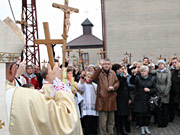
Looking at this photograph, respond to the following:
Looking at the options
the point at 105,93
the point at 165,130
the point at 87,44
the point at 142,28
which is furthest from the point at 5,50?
the point at 87,44

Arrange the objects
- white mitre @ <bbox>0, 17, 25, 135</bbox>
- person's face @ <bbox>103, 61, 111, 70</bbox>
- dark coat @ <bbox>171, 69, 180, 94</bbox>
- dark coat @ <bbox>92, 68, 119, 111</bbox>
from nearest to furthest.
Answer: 1. white mitre @ <bbox>0, 17, 25, 135</bbox>
2. dark coat @ <bbox>92, 68, 119, 111</bbox>
3. person's face @ <bbox>103, 61, 111, 70</bbox>
4. dark coat @ <bbox>171, 69, 180, 94</bbox>

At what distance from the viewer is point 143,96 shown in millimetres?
6500

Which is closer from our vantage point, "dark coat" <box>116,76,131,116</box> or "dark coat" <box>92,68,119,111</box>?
"dark coat" <box>92,68,119,111</box>

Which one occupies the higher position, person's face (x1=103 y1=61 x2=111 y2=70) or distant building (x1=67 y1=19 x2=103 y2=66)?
distant building (x1=67 y1=19 x2=103 y2=66)

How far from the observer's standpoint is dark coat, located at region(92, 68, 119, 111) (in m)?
6.14

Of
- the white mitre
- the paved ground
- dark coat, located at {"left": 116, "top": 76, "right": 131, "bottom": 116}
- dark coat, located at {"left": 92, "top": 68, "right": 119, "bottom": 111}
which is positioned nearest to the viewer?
the white mitre

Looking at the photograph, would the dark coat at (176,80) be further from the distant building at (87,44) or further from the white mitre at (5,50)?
the distant building at (87,44)

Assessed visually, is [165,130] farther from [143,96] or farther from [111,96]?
[111,96]

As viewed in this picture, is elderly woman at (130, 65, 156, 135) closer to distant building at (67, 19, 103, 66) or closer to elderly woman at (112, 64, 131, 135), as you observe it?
elderly woman at (112, 64, 131, 135)

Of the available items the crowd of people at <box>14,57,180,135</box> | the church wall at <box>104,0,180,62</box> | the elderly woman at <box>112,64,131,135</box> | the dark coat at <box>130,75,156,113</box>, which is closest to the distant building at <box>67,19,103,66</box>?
the church wall at <box>104,0,180,62</box>

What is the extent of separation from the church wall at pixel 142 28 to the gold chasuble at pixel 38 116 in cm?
2514

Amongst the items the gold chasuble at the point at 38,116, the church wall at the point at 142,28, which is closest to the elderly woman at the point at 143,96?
the gold chasuble at the point at 38,116

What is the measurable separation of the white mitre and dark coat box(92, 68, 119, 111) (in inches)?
175

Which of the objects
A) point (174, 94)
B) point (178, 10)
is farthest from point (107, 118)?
point (178, 10)
